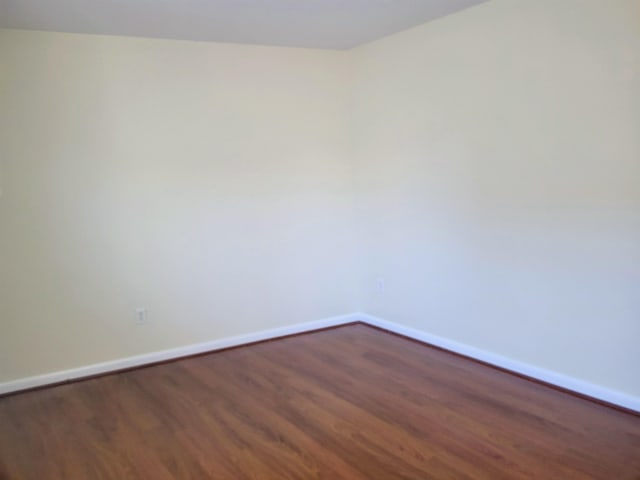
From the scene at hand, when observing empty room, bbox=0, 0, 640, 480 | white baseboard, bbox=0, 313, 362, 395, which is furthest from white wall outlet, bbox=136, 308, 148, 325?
white baseboard, bbox=0, 313, 362, 395

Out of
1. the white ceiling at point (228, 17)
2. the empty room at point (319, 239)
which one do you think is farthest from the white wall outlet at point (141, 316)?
the white ceiling at point (228, 17)

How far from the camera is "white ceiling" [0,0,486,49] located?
9.32 ft

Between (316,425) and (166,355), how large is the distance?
1.57 m

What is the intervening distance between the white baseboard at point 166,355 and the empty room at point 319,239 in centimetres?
2

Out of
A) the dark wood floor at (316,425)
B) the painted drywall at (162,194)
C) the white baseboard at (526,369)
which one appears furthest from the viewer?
the painted drywall at (162,194)

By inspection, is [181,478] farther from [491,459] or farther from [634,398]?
[634,398]

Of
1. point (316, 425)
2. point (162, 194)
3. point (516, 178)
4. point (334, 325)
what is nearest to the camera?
point (316, 425)

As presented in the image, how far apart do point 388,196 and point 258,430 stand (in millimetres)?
2198

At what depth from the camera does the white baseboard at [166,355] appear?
3.32 metres

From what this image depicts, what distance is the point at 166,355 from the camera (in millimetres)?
3752

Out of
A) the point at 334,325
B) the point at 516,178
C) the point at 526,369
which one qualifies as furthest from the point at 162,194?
the point at 526,369

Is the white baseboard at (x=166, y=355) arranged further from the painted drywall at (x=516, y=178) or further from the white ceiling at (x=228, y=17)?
the white ceiling at (x=228, y=17)

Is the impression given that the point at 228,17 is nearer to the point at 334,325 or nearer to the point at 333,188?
the point at 333,188

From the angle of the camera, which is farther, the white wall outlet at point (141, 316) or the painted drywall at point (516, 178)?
the white wall outlet at point (141, 316)
